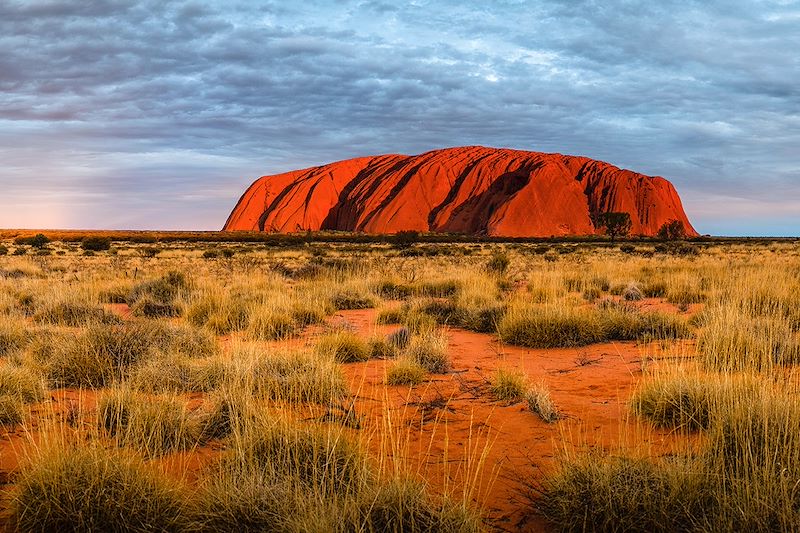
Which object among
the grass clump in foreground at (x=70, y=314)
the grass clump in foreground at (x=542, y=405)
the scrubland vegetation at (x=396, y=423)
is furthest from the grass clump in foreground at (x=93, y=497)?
the grass clump in foreground at (x=70, y=314)

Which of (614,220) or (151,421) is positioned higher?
(614,220)

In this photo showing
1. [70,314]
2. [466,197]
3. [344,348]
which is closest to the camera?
[344,348]

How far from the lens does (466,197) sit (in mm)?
117000

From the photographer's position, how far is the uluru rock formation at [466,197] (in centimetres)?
10606

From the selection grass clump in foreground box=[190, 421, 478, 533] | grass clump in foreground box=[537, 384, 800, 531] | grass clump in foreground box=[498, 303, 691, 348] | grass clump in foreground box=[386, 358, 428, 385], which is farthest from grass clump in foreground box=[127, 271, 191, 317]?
grass clump in foreground box=[537, 384, 800, 531]

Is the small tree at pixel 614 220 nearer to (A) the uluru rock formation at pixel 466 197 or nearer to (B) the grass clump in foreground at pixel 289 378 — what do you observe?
(A) the uluru rock formation at pixel 466 197

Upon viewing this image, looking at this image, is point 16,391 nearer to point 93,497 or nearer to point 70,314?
point 93,497

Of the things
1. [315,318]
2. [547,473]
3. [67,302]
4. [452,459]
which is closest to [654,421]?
[547,473]

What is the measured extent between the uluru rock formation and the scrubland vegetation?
9388 cm

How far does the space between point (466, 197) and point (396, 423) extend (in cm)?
11469

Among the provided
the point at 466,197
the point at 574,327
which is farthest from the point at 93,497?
the point at 466,197

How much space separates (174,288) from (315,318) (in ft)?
14.4

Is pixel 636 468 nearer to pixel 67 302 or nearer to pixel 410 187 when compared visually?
pixel 67 302

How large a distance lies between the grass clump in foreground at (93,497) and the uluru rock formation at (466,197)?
324 feet
